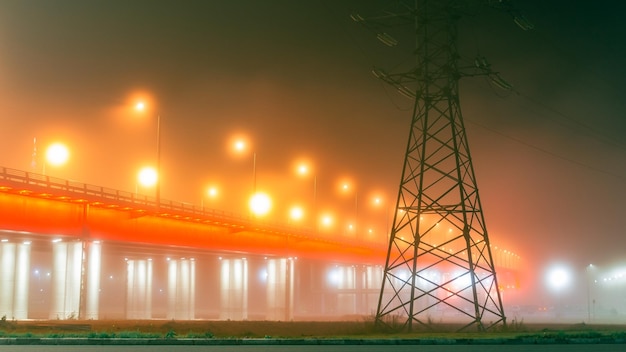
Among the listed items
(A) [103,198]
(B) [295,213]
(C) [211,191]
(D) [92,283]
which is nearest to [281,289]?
(C) [211,191]

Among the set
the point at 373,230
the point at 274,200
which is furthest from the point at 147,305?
the point at 373,230

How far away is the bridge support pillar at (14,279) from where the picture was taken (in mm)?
82312

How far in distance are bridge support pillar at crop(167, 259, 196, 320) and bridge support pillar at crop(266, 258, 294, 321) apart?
505 inches

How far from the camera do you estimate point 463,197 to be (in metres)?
40.8

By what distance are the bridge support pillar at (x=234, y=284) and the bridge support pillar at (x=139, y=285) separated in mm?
13013

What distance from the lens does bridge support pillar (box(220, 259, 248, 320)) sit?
130000 mm

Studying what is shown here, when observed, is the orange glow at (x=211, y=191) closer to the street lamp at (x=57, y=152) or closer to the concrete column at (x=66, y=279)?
the concrete column at (x=66, y=279)

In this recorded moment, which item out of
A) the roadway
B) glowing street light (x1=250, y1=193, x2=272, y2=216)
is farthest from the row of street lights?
the roadway

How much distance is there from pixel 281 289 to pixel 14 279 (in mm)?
45328

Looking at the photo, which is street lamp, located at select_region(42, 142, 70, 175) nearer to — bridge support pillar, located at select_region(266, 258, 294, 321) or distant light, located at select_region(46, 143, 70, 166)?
distant light, located at select_region(46, 143, 70, 166)

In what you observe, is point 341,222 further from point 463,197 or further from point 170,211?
point 463,197

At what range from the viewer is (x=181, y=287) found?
131125 millimetres

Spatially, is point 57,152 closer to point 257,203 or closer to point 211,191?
point 257,203

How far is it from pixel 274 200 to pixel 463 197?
342 ft
